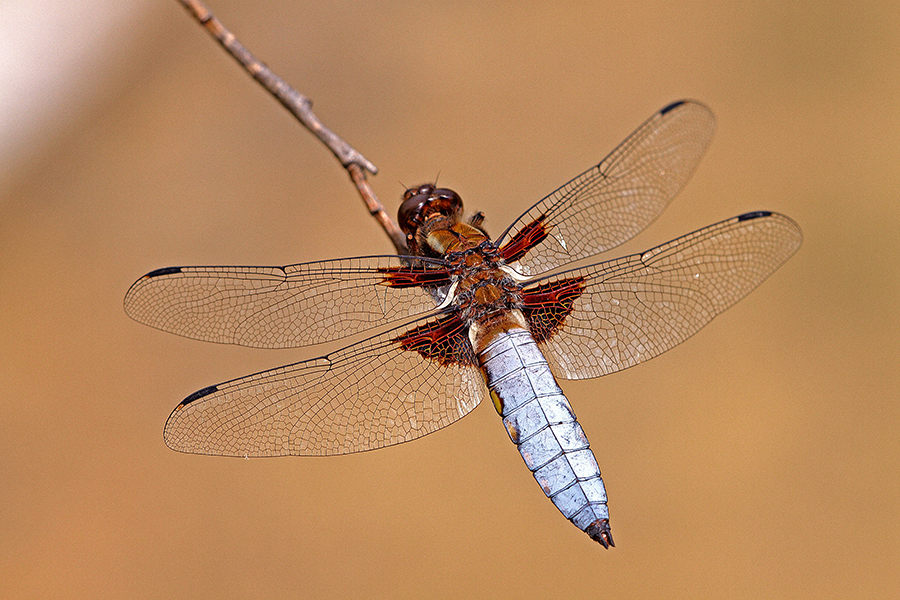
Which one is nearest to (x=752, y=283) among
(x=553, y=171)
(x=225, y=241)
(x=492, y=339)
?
(x=492, y=339)

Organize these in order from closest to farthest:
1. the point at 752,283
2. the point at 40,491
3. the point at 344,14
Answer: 1. the point at 752,283
2. the point at 40,491
3. the point at 344,14

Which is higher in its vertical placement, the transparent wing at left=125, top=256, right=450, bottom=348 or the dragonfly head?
the dragonfly head

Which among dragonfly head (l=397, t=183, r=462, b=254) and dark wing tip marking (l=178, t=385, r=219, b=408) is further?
dragonfly head (l=397, t=183, r=462, b=254)

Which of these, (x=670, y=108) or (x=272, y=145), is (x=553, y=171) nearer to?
(x=272, y=145)

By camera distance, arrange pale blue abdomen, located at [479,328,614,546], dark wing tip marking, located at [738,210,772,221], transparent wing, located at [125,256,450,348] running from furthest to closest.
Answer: dark wing tip marking, located at [738,210,772,221], transparent wing, located at [125,256,450,348], pale blue abdomen, located at [479,328,614,546]

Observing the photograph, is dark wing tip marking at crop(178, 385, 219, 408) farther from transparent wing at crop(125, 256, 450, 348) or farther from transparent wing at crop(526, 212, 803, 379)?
transparent wing at crop(526, 212, 803, 379)

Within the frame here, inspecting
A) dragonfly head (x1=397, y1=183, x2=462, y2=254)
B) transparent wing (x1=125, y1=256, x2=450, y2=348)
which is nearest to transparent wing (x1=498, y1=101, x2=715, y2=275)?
dragonfly head (x1=397, y1=183, x2=462, y2=254)

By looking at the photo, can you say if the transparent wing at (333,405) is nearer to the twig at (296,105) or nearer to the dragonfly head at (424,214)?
the dragonfly head at (424,214)
